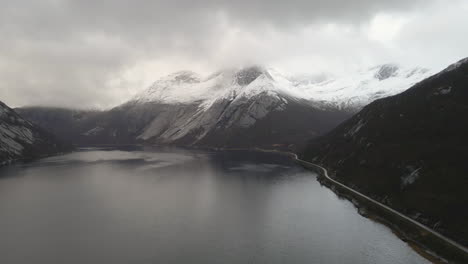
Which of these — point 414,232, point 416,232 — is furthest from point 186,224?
point 416,232

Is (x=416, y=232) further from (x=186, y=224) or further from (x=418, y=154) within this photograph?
(x=186, y=224)

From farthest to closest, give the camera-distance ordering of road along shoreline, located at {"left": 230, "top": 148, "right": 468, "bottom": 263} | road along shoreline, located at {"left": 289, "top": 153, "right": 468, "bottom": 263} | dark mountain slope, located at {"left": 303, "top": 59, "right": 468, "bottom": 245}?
1. dark mountain slope, located at {"left": 303, "top": 59, "right": 468, "bottom": 245}
2. road along shoreline, located at {"left": 230, "top": 148, "right": 468, "bottom": 263}
3. road along shoreline, located at {"left": 289, "top": 153, "right": 468, "bottom": 263}

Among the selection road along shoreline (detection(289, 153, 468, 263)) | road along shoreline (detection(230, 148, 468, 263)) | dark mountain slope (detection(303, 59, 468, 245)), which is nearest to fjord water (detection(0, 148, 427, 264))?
road along shoreline (detection(230, 148, 468, 263))

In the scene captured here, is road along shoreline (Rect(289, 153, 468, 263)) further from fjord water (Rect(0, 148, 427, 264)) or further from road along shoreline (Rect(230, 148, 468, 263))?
fjord water (Rect(0, 148, 427, 264))

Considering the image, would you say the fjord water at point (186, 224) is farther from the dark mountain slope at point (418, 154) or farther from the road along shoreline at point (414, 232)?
the dark mountain slope at point (418, 154)

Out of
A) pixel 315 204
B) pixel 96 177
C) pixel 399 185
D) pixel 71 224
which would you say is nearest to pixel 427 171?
pixel 399 185

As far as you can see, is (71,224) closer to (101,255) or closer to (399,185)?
(101,255)

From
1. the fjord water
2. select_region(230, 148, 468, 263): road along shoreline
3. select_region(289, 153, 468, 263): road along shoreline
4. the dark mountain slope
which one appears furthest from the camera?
the dark mountain slope
